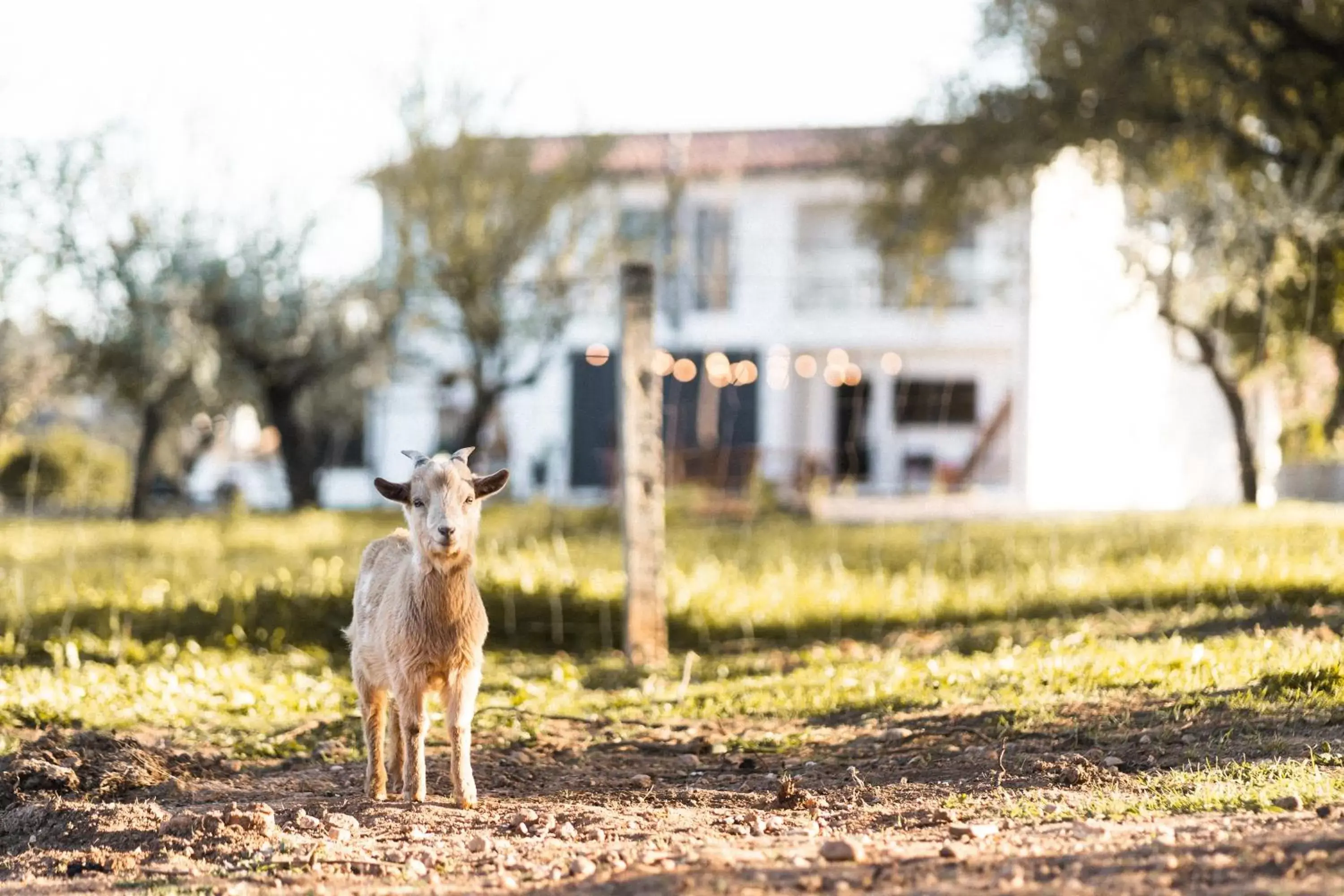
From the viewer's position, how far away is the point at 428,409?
2531 centimetres

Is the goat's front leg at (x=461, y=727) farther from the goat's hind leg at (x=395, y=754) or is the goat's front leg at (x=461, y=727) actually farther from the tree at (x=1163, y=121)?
the tree at (x=1163, y=121)

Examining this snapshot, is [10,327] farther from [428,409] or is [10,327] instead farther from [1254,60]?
[1254,60]

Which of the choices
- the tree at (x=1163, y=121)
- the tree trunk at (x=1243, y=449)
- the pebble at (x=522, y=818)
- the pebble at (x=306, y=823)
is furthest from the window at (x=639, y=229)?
the pebble at (x=306, y=823)

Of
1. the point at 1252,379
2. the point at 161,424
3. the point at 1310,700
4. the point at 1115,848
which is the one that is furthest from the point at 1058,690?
the point at 161,424

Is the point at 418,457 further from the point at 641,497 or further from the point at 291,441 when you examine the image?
the point at 291,441

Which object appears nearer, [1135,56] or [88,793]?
[88,793]

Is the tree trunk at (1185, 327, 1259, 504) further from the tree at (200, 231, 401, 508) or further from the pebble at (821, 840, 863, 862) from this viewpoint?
the pebble at (821, 840, 863, 862)

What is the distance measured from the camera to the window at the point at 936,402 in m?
33.4

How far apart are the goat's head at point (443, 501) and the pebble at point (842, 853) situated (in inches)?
75.3

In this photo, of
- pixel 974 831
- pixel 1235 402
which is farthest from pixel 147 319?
pixel 974 831

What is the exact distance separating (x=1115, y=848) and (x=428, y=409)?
21.2 meters

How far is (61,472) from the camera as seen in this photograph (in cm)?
→ 3052

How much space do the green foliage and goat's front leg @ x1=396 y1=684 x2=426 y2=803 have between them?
22.1 meters

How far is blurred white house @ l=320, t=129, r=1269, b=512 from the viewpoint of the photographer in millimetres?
23125
